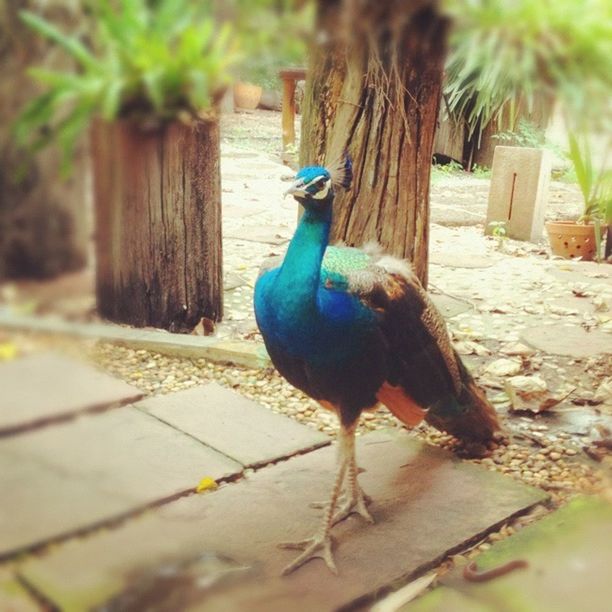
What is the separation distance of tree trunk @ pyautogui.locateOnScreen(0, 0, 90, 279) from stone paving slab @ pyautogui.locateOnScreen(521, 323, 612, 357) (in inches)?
128

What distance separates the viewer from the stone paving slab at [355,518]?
1.54 meters

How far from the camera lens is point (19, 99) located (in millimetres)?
533

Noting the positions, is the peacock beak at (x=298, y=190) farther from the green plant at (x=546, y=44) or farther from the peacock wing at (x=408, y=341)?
the green plant at (x=546, y=44)

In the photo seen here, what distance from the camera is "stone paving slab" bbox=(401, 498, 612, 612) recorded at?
130 centimetres

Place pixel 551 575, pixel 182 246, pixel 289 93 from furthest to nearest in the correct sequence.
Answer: pixel 182 246
pixel 551 575
pixel 289 93

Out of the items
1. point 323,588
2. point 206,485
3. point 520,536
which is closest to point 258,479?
point 206,485

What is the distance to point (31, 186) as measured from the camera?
54cm

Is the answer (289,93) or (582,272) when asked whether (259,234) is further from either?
(289,93)

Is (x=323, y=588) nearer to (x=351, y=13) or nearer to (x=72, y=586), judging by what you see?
(x=72, y=586)

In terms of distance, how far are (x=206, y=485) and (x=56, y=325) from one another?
1.68m

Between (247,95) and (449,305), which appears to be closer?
(247,95)

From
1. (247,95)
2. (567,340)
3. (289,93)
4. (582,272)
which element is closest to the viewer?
(247,95)

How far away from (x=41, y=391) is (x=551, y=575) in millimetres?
1200

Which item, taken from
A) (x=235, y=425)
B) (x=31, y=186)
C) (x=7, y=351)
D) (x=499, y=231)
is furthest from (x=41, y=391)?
(x=499, y=231)
